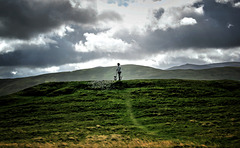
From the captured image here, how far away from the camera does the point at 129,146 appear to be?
21.3 meters

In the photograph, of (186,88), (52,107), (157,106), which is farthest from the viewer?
(186,88)

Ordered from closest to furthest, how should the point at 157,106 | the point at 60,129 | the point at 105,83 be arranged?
the point at 60,129 < the point at 157,106 < the point at 105,83

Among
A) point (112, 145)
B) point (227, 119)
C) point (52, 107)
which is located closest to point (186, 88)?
point (227, 119)

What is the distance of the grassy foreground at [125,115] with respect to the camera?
23172 millimetres

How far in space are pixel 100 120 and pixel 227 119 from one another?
2436 centimetres

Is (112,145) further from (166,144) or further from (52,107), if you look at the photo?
(52,107)

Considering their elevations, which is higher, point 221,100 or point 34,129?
point 221,100

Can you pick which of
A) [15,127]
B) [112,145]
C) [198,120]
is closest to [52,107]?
[15,127]

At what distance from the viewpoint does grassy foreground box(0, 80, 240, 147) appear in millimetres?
23172

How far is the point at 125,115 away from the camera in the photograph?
3519 centimetres

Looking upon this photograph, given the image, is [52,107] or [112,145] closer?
[112,145]

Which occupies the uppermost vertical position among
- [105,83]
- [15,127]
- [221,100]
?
[105,83]

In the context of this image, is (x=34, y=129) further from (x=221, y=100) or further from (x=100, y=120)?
(x=221, y=100)

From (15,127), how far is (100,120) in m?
17.1
